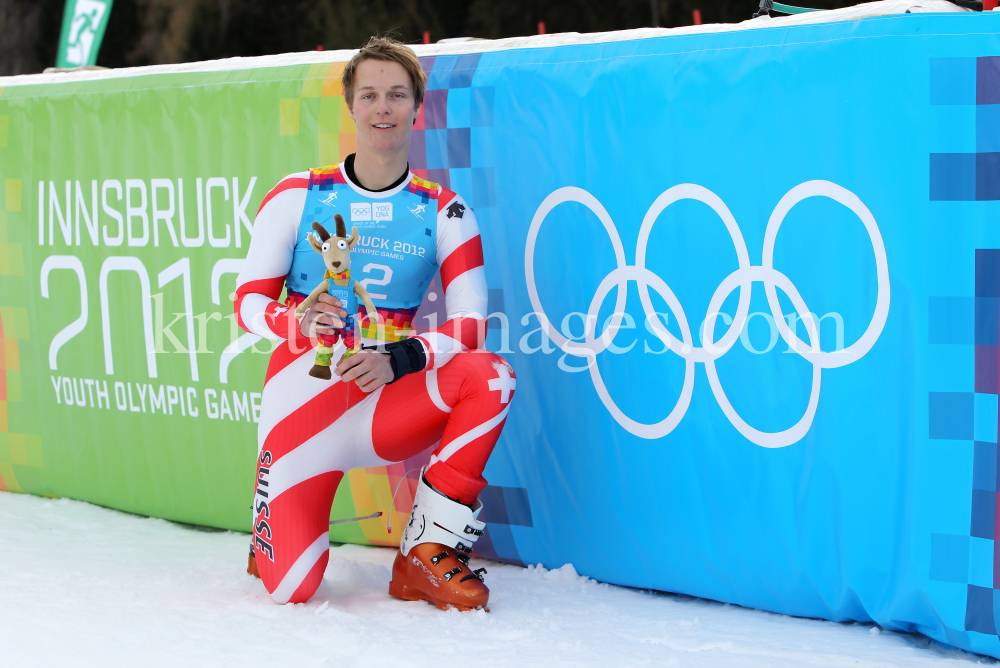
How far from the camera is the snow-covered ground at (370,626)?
6.52 ft

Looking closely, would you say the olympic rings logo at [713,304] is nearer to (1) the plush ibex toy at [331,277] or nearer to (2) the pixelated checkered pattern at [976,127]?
(2) the pixelated checkered pattern at [976,127]

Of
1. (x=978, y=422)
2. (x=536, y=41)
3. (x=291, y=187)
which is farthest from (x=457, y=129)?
(x=978, y=422)

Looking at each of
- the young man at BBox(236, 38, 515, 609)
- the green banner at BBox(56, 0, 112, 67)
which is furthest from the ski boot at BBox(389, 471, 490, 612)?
the green banner at BBox(56, 0, 112, 67)

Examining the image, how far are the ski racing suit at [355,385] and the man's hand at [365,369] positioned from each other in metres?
0.13

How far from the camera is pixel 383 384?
2.20m

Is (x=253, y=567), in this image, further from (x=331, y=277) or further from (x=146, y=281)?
(x=146, y=281)

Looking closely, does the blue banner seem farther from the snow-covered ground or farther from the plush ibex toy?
the plush ibex toy

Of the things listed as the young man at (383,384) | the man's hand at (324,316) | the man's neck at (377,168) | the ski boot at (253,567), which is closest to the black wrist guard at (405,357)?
the young man at (383,384)

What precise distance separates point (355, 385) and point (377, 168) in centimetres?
53

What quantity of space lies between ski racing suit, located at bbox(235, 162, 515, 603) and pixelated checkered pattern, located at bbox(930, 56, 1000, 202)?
1043 millimetres

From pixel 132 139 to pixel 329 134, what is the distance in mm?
753

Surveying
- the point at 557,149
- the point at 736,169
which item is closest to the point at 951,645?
the point at 736,169

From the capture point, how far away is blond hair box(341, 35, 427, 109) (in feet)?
7.39

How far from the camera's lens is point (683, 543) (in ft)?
7.91
